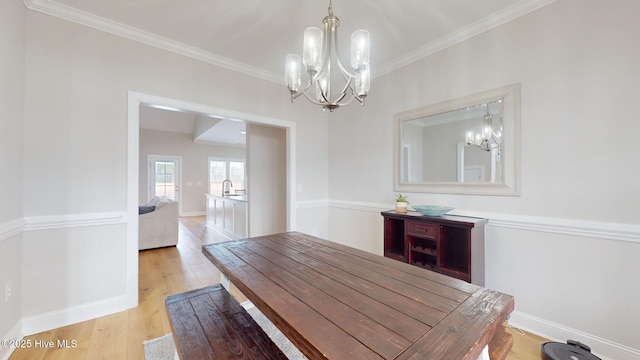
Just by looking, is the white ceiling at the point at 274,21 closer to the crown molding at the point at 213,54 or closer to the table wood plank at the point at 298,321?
the crown molding at the point at 213,54

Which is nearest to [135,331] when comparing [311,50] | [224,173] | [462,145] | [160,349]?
[160,349]

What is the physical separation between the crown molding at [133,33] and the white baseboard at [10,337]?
97.0 inches

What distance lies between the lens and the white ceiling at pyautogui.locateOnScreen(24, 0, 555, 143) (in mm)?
2004

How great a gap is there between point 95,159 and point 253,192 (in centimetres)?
213

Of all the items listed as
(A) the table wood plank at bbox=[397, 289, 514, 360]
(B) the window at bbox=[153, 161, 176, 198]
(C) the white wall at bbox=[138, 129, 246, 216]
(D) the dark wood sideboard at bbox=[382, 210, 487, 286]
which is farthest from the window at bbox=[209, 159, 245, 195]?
(A) the table wood plank at bbox=[397, 289, 514, 360]

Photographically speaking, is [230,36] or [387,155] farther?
[387,155]

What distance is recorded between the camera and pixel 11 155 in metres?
1.72

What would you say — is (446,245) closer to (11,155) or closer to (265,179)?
(265,179)

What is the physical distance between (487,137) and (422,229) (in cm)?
104

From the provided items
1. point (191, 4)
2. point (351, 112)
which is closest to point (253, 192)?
point (351, 112)

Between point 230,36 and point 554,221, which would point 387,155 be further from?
point 230,36

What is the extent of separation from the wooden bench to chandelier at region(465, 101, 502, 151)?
2.32 meters

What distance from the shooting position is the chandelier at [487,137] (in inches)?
85.2

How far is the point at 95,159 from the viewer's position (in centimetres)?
219
